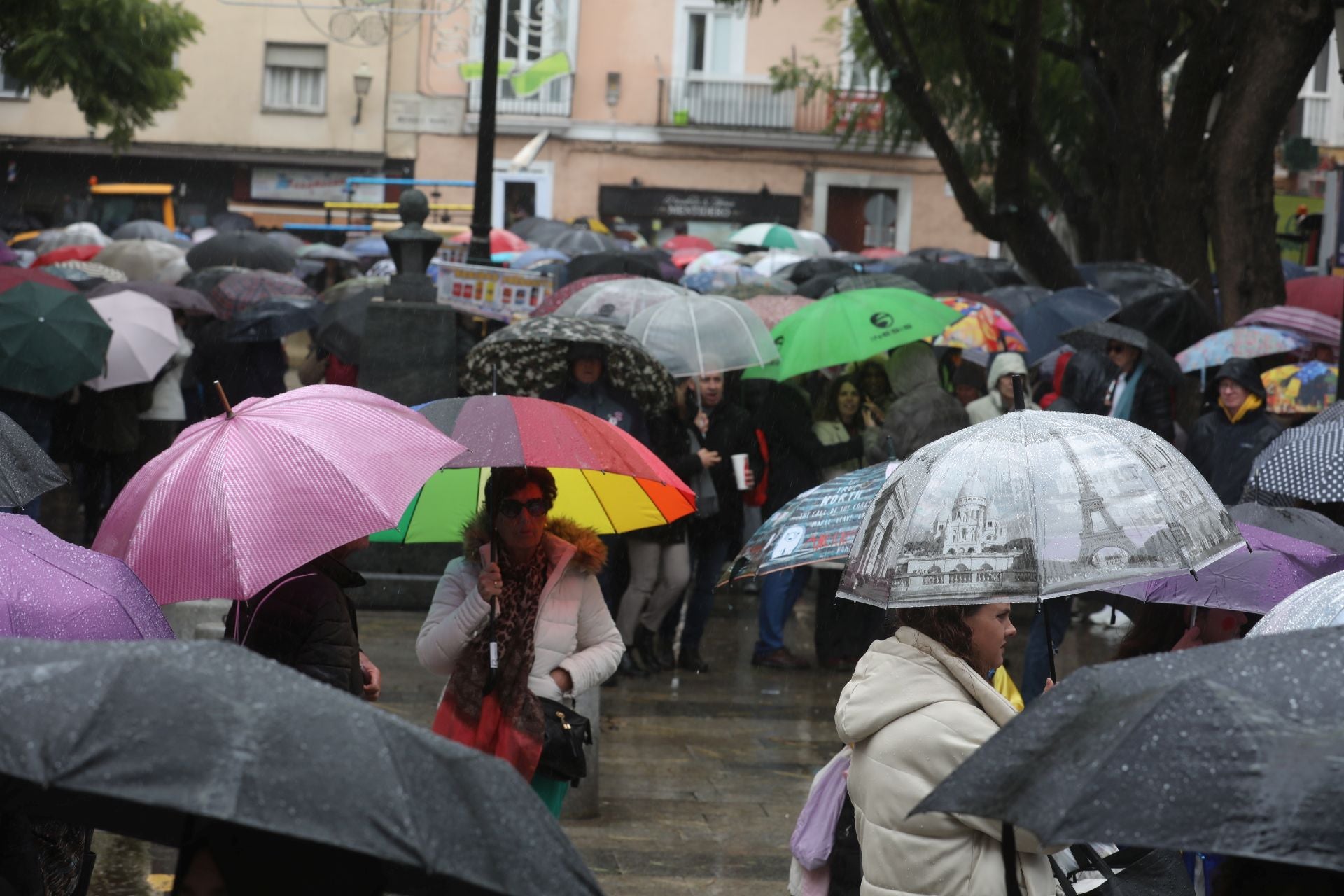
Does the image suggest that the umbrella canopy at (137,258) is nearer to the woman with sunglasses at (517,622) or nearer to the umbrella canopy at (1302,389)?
the umbrella canopy at (1302,389)

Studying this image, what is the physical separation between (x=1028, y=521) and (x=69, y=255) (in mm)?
18538

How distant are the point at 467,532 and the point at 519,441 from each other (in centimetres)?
46

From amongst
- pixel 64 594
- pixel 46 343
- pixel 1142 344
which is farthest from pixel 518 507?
pixel 46 343

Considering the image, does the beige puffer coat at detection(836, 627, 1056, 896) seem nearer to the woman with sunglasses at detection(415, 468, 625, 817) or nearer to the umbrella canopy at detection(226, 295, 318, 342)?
the woman with sunglasses at detection(415, 468, 625, 817)

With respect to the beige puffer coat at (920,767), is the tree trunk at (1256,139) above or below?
above

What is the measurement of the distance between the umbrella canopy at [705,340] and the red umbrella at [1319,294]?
5.22 meters

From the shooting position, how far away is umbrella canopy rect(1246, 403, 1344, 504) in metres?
5.68

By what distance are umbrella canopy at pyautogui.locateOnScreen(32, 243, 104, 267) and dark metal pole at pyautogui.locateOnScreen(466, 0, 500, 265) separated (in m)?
6.71

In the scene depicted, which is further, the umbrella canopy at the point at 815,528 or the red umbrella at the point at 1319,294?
the red umbrella at the point at 1319,294

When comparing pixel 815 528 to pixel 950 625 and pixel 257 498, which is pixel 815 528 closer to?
pixel 950 625

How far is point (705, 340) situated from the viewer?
9641mm

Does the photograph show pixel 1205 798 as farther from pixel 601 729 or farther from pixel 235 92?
pixel 235 92

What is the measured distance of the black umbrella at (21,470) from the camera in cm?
479

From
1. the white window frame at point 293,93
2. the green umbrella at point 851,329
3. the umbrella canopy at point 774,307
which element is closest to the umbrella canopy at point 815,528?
the green umbrella at point 851,329
